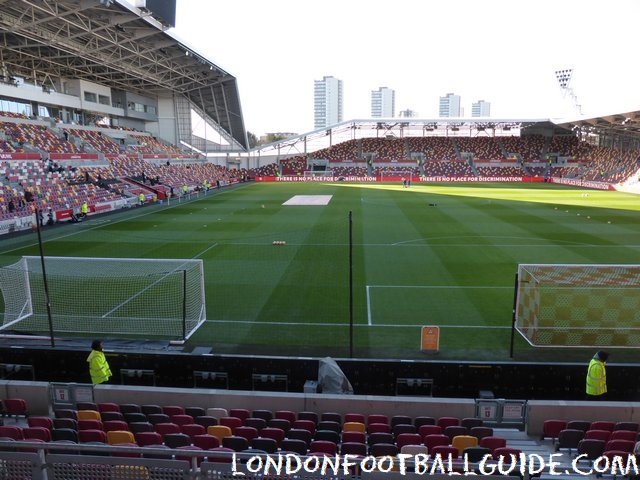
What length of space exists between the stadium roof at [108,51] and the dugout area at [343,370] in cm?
3198

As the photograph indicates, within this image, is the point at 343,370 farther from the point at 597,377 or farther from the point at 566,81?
the point at 566,81

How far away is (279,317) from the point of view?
14.9 metres

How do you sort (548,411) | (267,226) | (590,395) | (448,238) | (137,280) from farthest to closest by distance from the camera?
(267,226)
(448,238)
(137,280)
(590,395)
(548,411)

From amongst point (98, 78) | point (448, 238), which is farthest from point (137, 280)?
point (98, 78)

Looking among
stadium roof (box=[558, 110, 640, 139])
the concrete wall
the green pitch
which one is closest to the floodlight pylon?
stadium roof (box=[558, 110, 640, 139])

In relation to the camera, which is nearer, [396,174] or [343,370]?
[343,370]

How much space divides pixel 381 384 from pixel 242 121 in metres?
71.1

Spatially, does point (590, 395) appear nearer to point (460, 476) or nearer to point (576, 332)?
point (576, 332)

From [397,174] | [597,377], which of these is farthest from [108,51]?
[597,377]

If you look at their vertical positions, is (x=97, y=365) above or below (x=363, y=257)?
above

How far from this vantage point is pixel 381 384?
1002 cm

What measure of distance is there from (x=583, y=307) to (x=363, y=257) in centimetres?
1045

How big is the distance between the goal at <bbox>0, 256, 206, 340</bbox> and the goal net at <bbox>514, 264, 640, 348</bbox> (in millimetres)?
9402

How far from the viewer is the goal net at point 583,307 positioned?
42.9ft
